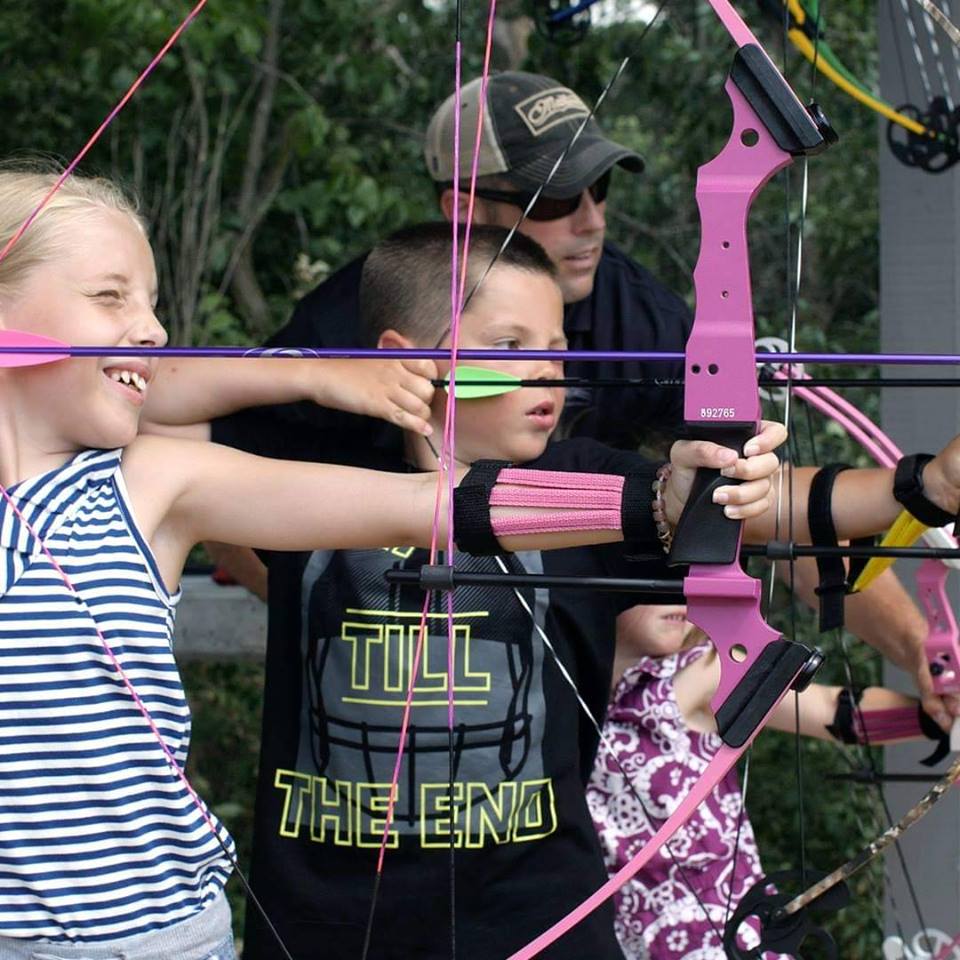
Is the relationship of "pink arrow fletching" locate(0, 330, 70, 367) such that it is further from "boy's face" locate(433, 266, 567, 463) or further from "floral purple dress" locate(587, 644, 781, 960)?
"floral purple dress" locate(587, 644, 781, 960)

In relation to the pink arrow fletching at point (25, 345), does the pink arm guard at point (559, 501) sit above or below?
below

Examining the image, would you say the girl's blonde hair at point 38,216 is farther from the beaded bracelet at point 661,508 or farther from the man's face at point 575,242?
the man's face at point 575,242

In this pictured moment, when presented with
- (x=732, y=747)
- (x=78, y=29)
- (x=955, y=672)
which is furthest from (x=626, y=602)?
(x=78, y=29)

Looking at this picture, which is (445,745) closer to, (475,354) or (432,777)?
(432,777)

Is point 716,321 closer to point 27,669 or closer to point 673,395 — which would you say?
point 27,669

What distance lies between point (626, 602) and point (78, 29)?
2201 mm

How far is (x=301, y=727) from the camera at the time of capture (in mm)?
1680

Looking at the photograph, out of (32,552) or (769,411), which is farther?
(769,411)

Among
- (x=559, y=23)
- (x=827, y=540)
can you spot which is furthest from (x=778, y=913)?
(x=559, y=23)

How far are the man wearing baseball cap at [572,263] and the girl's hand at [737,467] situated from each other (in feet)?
2.38

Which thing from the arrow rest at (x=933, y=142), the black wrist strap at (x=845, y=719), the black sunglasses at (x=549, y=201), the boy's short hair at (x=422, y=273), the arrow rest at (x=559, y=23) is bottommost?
the black wrist strap at (x=845, y=719)

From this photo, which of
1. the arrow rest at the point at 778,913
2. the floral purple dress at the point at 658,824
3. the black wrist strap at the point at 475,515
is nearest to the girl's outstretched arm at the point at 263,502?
the black wrist strap at the point at 475,515

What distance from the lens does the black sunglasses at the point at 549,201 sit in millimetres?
2125

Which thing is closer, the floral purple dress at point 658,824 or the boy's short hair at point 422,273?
the boy's short hair at point 422,273
